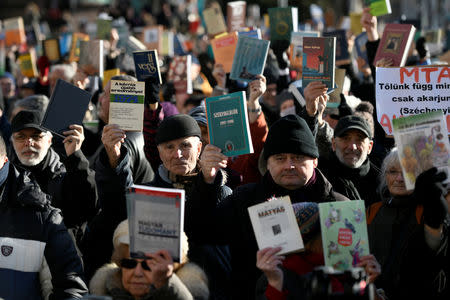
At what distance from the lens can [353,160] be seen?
18.9 feet

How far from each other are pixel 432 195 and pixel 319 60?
7.16 ft

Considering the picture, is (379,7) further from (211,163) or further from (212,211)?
(212,211)

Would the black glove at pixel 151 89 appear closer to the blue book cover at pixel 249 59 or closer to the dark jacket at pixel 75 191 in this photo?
the blue book cover at pixel 249 59

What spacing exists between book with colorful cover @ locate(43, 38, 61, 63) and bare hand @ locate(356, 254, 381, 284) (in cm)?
859

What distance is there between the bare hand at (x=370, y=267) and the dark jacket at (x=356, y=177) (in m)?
1.66

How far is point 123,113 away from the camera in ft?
17.5

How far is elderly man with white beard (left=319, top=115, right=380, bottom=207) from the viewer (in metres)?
5.71

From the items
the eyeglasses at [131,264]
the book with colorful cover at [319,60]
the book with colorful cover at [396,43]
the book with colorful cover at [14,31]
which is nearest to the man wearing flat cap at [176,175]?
the eyeglasses at [131,264]

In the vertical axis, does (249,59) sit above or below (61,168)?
above

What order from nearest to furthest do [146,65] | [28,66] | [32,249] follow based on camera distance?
[32,249] → [146,65] → [28,66]

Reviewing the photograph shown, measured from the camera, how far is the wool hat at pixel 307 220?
4.10 m

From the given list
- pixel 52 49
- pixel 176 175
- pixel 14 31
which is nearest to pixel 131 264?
pixel 176 175

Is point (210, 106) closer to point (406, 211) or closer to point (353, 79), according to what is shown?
point (406, 211)

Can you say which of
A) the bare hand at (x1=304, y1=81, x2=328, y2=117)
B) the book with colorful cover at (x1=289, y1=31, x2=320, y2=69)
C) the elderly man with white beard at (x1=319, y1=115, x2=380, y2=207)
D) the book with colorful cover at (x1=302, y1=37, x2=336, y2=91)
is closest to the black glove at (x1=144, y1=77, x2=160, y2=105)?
the book with colorful cover at (x1=302, y1=37, x2=336, y2=91)
